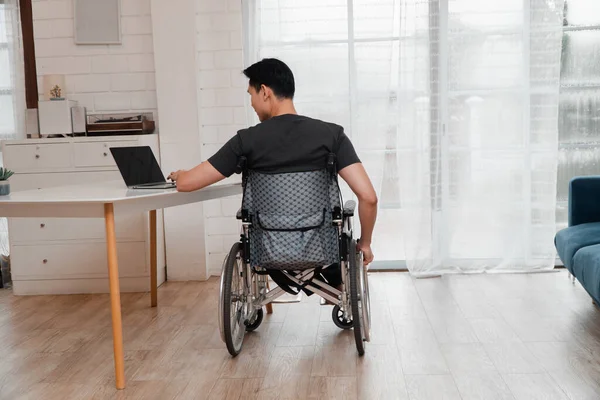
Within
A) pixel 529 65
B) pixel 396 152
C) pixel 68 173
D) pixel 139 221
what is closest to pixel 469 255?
pixel 396 152

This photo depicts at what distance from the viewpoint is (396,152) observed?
4547mm

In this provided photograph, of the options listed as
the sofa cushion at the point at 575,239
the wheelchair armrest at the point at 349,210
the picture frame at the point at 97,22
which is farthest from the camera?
the picture frame at the point at 97,22

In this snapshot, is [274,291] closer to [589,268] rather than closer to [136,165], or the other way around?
[136,165]

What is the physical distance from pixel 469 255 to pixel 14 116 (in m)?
3.17

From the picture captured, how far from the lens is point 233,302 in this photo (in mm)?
2996

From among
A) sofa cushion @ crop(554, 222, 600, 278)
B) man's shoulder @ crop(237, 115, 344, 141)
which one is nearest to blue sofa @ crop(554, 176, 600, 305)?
sofa cushion @ crop(554, 222, 600, 278)

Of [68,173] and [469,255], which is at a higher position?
[68,173]

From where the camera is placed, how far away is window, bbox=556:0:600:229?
4.50m

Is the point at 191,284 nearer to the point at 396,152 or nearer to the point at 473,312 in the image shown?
the point at 396,152

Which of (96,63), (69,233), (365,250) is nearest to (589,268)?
(365,250)

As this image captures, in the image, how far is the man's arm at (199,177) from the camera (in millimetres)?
2814

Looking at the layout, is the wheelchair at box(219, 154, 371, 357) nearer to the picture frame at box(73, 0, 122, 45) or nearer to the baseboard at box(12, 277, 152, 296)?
the baseboard at box(12, 277, 152, 296)

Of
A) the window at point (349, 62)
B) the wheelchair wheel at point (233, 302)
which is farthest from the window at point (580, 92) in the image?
the wheelchair wheel at point (233, 302)

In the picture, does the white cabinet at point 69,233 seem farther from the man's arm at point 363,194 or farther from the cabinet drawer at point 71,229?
the man's arm at point 363,194
